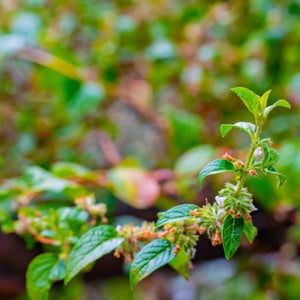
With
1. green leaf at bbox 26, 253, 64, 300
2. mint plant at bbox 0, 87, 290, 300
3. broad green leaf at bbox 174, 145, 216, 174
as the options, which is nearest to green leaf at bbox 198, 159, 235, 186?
mint plant at bbox 0, 87, 290, 300

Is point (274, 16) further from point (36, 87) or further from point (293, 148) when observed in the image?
point (36, 87)

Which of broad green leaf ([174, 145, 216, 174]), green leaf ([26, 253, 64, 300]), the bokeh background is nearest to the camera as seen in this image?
green leaf ([26, 253, 64, 300])

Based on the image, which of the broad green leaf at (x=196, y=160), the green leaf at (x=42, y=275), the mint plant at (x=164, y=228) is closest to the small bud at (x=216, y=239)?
the mint plant at (x=164, y=228)

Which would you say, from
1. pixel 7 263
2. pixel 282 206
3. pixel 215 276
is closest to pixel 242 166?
pixel 282 206

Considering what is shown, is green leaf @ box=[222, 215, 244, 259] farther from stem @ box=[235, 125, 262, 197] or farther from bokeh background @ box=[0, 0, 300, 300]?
bokeh background @ box=[0, 0, 300, 300]

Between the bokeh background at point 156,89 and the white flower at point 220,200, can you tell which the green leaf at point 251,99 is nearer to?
the white flower at point 220,200

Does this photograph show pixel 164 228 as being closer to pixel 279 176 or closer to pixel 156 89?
pixel 279 176
